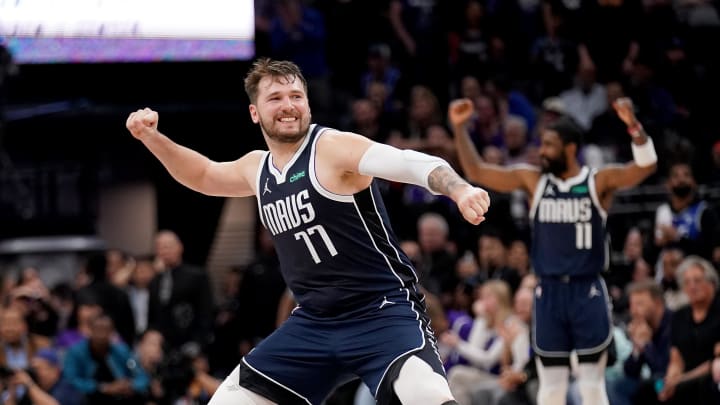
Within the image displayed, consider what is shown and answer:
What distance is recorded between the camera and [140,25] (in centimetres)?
1119

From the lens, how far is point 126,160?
19609 millimetres

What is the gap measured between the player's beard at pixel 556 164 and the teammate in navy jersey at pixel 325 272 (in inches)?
108

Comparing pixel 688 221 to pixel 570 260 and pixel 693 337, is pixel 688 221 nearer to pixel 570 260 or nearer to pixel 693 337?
pixel 693 337

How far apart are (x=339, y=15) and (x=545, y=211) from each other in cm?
782

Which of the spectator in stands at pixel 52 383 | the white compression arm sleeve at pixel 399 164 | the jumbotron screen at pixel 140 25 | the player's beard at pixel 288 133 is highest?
the jumbotron screen at pixel 140 25

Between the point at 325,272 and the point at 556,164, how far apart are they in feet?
9.97

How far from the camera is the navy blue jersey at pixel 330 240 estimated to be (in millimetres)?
5609

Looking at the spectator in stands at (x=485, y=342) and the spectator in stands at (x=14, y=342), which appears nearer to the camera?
the spectator in stands at (x=485, y=342)

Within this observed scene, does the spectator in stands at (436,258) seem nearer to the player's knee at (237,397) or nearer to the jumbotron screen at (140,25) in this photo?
the jumbotron screen at (140,25)

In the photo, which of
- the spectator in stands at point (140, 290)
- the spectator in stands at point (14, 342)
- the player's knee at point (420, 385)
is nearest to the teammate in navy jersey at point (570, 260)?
the player's knee at point (420, 385)

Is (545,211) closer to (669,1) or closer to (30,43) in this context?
(669,1)

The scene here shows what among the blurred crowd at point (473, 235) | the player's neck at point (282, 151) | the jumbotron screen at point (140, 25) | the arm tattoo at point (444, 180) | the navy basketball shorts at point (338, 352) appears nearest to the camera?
the arm tattoo at point (444, 180)

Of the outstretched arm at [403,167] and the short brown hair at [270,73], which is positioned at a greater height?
the short brown hair at [270,73]

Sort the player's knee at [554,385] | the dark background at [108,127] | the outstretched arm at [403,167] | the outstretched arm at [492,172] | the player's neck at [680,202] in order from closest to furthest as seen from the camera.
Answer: the outstretched arm at [403,167]
the player's knee at [554,385]
the outstretched arm at [492,172]
the player's neck at [680,202]
the dark background at [108,127]
